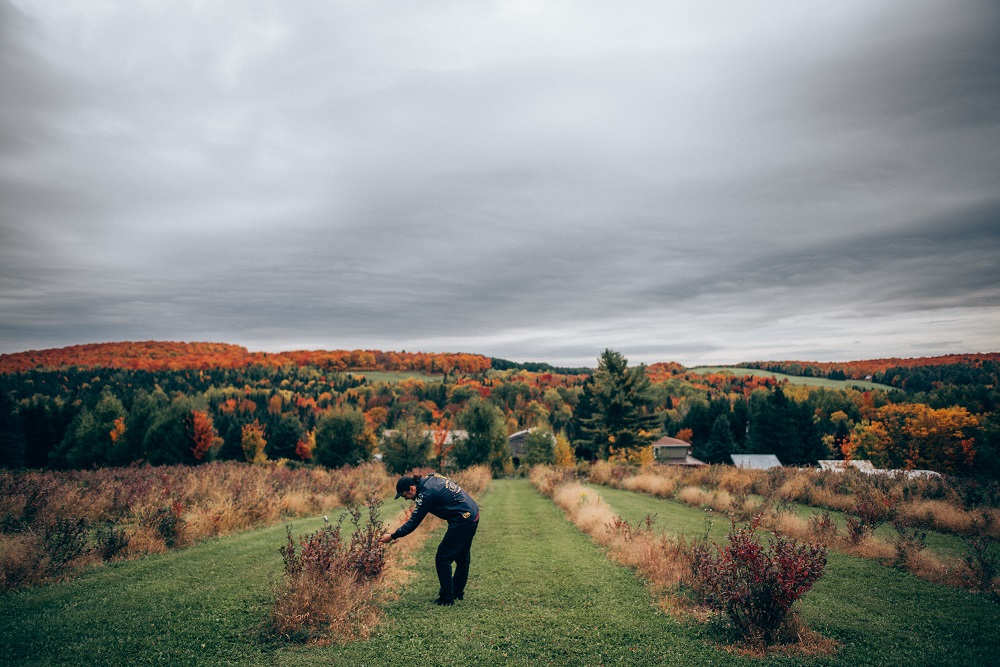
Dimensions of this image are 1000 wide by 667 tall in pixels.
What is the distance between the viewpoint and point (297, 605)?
19.1ft

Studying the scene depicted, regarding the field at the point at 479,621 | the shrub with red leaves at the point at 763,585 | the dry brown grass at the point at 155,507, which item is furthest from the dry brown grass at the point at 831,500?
the dry brown grass at the point at 155,507

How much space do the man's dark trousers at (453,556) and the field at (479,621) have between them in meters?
0.29

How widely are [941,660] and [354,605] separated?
6.97 m

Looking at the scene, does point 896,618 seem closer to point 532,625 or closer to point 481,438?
point 532,625

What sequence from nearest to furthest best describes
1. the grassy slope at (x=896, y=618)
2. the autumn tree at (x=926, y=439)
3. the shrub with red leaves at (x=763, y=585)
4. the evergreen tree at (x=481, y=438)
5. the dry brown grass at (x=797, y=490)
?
1. the grassy slope at (x=896, y=618)
2. the shrub with red leaves at (x=763, y=585)
3. the dry brown grass at (x=797, y=490)
4. the evergreen tree at (x=481, y=438)
5. the autumn tree at (x=926, y=439)

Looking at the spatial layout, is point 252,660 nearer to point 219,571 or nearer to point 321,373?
point 219,571

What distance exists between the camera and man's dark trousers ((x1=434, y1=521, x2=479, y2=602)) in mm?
7059

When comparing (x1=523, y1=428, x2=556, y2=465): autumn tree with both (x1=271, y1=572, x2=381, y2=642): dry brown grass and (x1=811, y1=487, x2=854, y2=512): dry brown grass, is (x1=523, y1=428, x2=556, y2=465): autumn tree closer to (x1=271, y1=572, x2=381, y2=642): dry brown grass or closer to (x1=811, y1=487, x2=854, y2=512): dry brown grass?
(x1=811, y1=487, x2=854, y2=512): dry brown grass

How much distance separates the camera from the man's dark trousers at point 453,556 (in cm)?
706

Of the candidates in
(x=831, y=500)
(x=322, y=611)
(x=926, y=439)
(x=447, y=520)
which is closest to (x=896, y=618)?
(x=447, y=520)

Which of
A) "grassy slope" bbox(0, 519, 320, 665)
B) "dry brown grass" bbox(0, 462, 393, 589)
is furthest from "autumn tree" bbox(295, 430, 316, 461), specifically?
"grassy slope" bbox(0, 519, 320, 665)

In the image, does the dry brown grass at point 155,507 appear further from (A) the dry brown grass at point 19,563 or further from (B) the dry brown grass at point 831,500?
(B) the dry brown grass at point 831,500

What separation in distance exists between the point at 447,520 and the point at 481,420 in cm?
3282

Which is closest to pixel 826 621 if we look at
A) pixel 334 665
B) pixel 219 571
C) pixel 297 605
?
pixel 334 665
